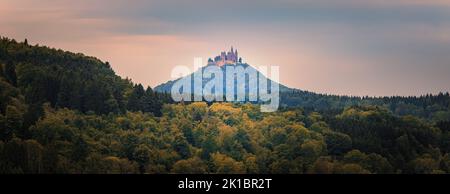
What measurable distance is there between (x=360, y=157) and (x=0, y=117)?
172 feet

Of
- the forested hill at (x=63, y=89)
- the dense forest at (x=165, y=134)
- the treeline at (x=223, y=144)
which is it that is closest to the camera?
the treeline at (x=223, y=144)

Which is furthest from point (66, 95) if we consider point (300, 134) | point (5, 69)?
point (300, 134)

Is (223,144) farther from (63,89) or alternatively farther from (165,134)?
(63,89)

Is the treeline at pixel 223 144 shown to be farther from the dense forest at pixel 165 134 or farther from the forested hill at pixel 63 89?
the forested hill at pixel 63 89

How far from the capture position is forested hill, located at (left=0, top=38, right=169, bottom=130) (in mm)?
169500

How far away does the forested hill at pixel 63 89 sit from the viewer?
16950cm

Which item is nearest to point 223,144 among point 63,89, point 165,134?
point 165,134

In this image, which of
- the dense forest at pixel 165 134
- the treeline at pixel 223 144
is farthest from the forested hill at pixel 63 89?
the treeline at pixel 223 144

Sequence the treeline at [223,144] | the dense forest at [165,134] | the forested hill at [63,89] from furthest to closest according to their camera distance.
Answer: the forested hill at [63,89]
the dense forest at [165,134]
the treeline at [223,144]

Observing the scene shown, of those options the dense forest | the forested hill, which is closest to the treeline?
the dense forest

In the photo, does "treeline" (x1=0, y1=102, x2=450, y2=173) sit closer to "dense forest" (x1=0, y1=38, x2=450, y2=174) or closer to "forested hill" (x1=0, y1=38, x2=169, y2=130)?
"dense forest" (x1=0, y1=38, x2=450, y2=174)

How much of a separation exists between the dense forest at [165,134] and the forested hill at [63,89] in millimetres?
200

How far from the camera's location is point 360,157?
16162cm
